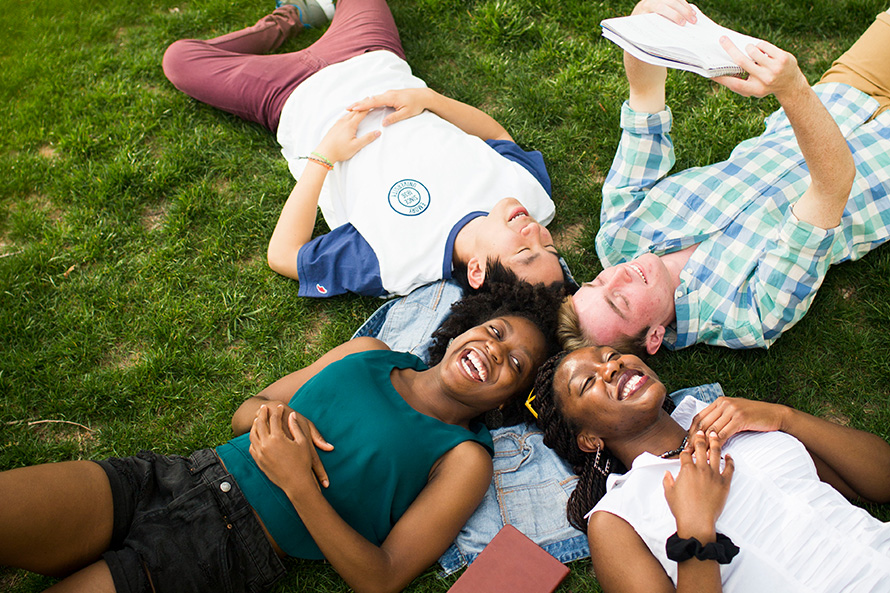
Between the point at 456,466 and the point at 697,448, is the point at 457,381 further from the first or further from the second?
the point at 697,448

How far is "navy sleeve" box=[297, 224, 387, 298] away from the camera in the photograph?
12.2 ft

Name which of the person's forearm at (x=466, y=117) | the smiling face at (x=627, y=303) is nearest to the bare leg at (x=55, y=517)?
the smiling face at (x=627, y=303)

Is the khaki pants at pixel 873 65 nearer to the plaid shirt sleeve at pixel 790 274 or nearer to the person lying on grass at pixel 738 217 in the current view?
the person lying on grass at pixel 738 217

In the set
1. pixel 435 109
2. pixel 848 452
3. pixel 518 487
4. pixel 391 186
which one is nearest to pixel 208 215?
pixel 391 186

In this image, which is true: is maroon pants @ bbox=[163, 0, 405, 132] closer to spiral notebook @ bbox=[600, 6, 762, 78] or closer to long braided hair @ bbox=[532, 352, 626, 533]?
spiral notebook @ bbox=[600, 6, 762, 78]

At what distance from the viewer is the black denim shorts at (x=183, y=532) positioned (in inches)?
98.1

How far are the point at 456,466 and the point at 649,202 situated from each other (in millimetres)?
2026

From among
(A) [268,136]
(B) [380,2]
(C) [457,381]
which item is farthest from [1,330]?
(B) [380,2]

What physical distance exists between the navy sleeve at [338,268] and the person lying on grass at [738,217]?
3.98 ft

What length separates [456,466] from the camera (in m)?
2.79

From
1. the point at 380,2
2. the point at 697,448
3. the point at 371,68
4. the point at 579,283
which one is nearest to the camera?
the point at 697,448

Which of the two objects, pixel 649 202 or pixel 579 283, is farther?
pixel 579 283

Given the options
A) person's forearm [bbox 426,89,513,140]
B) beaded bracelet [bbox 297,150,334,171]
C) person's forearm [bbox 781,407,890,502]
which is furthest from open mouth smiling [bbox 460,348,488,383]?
person's forearm [bbox 426,89,513,140]

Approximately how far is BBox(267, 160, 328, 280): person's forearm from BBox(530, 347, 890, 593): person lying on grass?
179 centimetres
